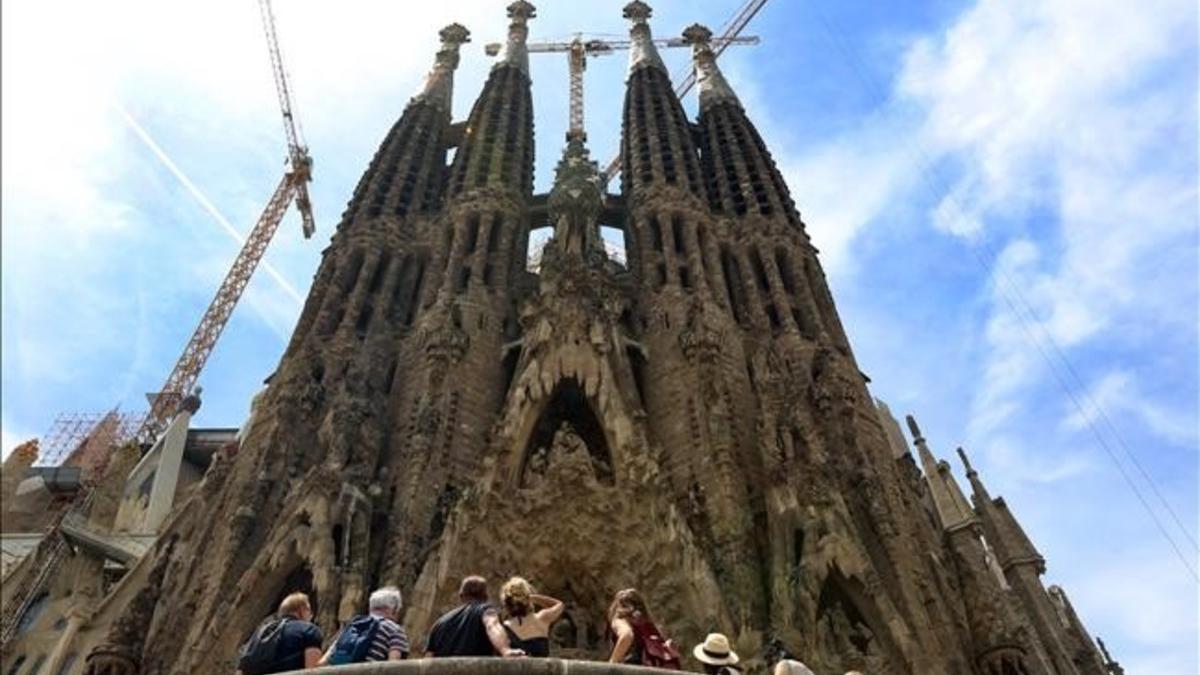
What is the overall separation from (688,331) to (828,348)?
3282 mm

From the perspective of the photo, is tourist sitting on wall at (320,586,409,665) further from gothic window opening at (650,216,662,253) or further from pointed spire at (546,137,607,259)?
gothic window opening at (650,216,662,253)

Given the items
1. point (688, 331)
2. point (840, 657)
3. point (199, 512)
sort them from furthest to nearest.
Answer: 1. point (688, 331)
2. point (199, 512)
3. point (840, 657)

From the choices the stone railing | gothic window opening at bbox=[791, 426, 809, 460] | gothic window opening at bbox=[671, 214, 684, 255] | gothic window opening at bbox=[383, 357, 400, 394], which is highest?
gothic window opening at bbox=[671, 214, 684, 255]

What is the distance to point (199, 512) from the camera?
1783cm

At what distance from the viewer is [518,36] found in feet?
120

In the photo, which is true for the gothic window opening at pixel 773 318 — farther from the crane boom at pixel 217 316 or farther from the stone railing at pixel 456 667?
the crane boom at pixel 217 316

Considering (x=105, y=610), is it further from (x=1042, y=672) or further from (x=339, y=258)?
(x=1042, y=672)

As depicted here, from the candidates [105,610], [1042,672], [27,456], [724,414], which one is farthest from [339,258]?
[27,456]

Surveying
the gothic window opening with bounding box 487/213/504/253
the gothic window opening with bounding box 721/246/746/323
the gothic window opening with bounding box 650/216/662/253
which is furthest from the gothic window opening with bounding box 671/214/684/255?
the gothic window opening with bounding box 487/213/504/253

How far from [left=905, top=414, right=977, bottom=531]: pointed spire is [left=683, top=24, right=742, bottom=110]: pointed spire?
13.3m

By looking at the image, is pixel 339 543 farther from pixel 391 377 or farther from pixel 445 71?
pixel 445 71

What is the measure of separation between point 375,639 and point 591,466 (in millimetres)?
10376

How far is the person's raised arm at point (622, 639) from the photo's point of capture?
6562mm

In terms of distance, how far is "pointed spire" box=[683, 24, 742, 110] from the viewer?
33062mm
